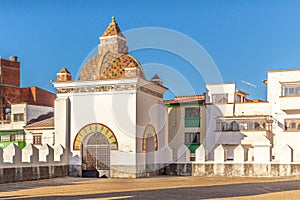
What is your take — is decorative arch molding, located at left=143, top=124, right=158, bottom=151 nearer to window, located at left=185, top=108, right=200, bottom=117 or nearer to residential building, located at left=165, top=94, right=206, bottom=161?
residential building, located at left=165, top=94, right=206, bottom=161

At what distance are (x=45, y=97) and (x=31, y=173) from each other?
24.8 m

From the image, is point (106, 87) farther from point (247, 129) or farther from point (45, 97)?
point (45, 97)

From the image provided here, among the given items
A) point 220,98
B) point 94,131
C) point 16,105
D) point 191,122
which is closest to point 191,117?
point 191,122

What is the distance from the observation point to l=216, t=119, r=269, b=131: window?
2892cm

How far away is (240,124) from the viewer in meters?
29.8

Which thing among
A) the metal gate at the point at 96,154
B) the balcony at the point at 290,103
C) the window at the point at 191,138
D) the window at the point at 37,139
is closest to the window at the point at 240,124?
the window at the point at 191,138

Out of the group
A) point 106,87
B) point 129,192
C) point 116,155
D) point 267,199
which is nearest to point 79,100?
point 106,87

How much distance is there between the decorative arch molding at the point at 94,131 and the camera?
21.7 meters

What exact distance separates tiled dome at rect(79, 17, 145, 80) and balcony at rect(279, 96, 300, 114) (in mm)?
9070

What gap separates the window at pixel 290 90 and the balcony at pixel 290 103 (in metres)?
1.03

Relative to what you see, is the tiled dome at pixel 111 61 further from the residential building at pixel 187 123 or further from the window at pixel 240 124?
the window at pixel 240 124

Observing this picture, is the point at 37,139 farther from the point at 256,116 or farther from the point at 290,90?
the point at 290,90

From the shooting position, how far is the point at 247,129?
96.9 ft

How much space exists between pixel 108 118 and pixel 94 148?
1.95 m
